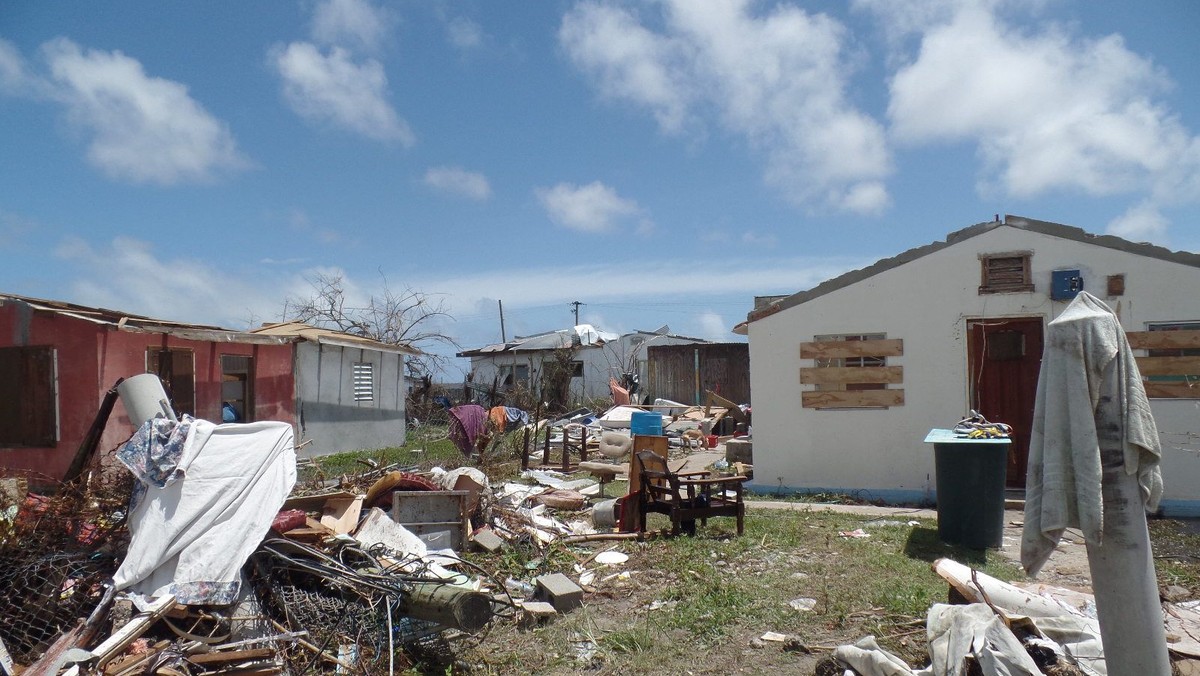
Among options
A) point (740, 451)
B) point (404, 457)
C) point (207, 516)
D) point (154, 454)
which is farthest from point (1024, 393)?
point (404, 457)

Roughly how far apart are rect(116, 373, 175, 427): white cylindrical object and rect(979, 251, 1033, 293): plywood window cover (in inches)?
386

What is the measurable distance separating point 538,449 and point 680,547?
9.14 metres

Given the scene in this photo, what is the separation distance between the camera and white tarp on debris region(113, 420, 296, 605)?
16.6 ft

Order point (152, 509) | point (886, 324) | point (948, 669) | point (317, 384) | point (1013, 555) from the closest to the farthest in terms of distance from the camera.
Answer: point (948, 669) → point (152, 509) → point (1013, 555) → point (886, 324) → point (317, 384)

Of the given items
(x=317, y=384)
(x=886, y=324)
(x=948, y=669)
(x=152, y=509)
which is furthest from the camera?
(x=317, y=384)

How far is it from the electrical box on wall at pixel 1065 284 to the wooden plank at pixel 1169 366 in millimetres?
1191

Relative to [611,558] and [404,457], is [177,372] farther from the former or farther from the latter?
[611,558]

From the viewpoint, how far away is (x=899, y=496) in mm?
11070

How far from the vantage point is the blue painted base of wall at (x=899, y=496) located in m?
9.98

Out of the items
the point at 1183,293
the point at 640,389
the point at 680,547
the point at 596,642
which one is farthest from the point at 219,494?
the point at 640,389

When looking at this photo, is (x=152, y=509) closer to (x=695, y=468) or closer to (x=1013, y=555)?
(x=1013, y=555)

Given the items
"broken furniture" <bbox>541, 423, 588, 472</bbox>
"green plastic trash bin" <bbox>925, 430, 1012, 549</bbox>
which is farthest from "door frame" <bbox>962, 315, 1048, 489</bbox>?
"broken furniture" <bbox>541, 423, 588, 472</bbox>

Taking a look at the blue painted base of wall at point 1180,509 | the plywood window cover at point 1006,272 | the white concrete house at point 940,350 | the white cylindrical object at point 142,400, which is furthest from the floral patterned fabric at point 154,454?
the blue painted base of wall at point 1180,509

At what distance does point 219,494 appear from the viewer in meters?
5.48
